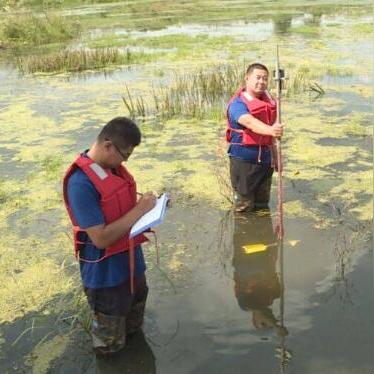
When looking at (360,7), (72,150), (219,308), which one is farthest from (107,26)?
(219,308)

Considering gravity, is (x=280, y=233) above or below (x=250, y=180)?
below

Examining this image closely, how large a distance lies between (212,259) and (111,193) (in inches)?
71.6

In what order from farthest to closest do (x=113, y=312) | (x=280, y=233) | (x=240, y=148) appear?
1. (x=240, y=148)
2. (x=280, y=233)
3. (x=113, y=312)

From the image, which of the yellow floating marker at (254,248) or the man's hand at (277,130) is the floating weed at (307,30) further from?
the man's hand at (277,130)

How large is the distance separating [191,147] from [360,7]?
1962 centimetres

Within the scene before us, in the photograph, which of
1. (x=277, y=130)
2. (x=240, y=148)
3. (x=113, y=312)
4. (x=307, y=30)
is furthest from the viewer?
(x=307, y=30)

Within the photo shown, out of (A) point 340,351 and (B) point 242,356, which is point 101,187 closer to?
(B) point 242,356

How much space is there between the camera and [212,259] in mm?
4215

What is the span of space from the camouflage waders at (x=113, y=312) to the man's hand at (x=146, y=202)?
48 cm

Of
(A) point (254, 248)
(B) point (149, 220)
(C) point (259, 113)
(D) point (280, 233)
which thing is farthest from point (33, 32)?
(B) point (149, 220)

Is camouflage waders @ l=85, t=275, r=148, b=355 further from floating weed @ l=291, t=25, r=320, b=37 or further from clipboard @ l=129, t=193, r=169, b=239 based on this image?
floating weed @ l=291, t=25, r=320, b=37

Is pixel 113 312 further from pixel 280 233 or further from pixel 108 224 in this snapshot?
pixel 280 233

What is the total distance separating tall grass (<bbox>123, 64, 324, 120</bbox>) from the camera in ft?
27.5

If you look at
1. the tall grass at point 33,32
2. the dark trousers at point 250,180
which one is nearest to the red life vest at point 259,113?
the dark trousers at point 250,180
